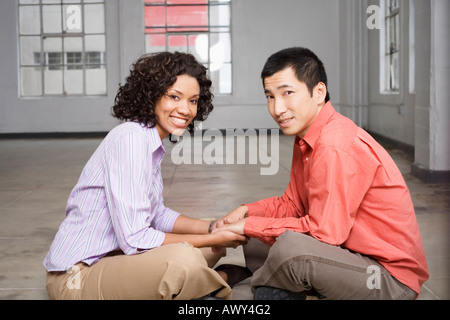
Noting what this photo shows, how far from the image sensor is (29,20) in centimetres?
1240

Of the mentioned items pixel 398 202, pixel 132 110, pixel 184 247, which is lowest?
pixel 184 247

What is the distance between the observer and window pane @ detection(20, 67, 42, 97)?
41.1 ft

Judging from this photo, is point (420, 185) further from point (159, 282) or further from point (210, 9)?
point (210, 9)

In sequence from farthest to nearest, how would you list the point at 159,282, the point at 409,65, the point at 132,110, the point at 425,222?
the point at 409,65 < the point at 425,222 < the point at 132,110 < the point at 159,282

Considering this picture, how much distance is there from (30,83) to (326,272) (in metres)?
11.7

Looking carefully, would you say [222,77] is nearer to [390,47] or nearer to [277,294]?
[390,47]

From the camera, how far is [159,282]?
1908 millimetres

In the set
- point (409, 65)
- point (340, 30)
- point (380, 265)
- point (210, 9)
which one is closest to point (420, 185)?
point (409, 65)

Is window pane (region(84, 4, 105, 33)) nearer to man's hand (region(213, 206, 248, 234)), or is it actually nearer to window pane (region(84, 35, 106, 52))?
window pane (region(84, 35, 106, 52))

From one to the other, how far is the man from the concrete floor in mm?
491

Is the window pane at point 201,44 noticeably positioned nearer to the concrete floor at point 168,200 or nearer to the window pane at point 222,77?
the window pane at point 222,77
